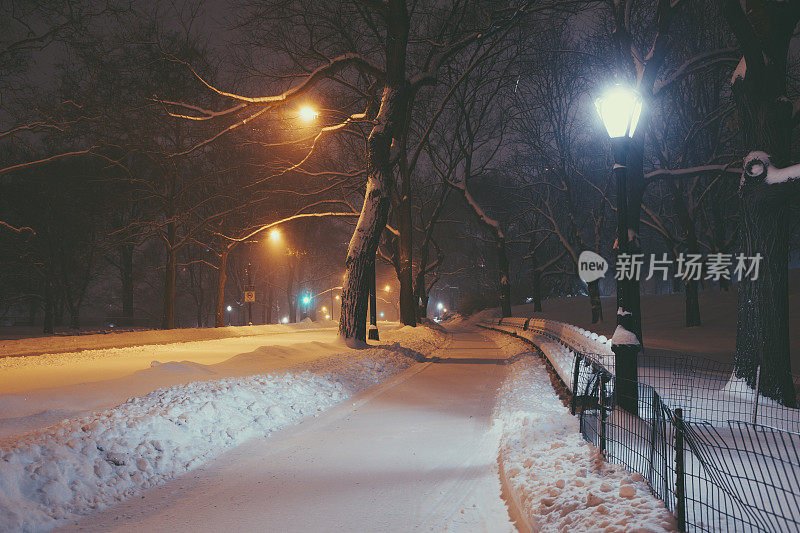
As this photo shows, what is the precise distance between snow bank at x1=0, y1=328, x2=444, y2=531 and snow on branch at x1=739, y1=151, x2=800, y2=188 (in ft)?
27.9

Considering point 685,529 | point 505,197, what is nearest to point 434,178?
point 505,197

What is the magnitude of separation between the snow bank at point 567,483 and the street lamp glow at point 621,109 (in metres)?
4.29

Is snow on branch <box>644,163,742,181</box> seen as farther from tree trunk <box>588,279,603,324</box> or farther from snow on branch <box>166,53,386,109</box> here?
tree trunk <box>588,279,603,324</box>

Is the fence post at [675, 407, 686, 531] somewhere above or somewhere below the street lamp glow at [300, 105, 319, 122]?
below

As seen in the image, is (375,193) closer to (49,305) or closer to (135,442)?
(135,442)

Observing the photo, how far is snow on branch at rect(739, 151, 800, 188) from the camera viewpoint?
8.60 meters

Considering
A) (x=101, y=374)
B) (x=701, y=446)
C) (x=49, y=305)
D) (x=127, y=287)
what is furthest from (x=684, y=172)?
(x=127, y=287)

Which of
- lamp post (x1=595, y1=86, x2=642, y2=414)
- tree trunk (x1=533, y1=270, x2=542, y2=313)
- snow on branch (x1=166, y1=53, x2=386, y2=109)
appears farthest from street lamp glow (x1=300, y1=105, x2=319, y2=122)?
tree trunk (x1=533, y1=270, x2=542, y2=313)

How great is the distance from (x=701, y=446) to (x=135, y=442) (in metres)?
5.50

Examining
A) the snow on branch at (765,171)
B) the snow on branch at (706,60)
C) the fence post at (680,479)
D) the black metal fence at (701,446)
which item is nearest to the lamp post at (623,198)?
the black metal fence at (701,446)

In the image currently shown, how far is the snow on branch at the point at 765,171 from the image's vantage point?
8.60 metres

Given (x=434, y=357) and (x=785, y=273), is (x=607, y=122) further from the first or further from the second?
(x=434, y=357)

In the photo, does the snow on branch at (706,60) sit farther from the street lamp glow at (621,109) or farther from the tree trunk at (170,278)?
the tree trunk at (170,278)

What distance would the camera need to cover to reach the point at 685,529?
11.1ft
